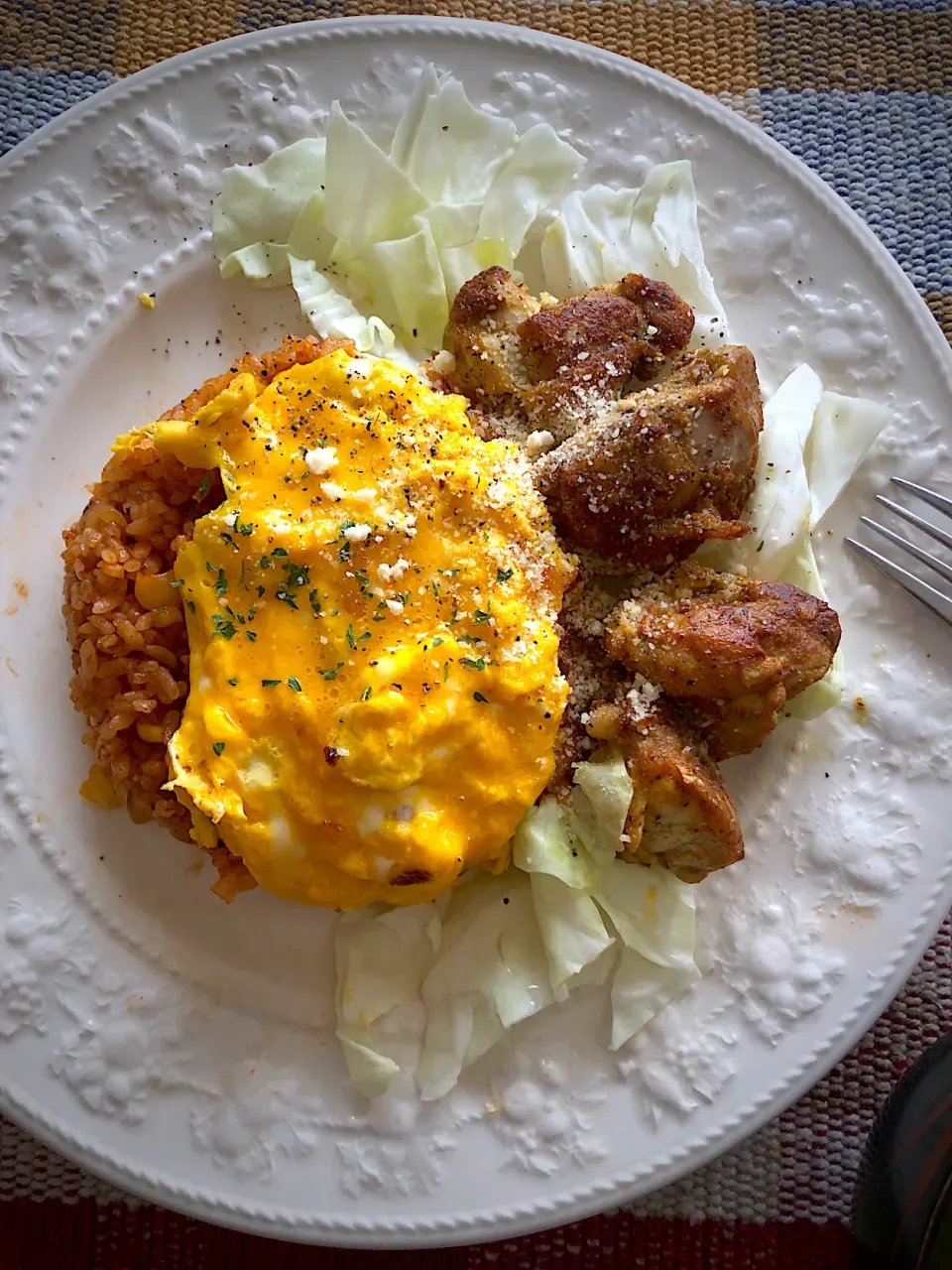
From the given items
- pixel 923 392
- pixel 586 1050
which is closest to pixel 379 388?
pixel 923 392

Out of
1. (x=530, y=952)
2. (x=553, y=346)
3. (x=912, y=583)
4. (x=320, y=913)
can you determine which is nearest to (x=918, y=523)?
(x=912, y=583)

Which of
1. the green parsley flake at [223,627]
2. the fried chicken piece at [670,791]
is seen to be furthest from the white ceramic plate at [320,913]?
the green parsley flake at [223,627]

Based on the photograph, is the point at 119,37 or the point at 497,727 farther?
the point at 119,37

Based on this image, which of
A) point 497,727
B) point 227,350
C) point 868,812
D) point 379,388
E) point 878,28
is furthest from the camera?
point 878,28

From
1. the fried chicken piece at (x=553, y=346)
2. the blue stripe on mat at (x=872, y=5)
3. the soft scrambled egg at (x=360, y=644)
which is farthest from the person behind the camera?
the blue stripe on mat at (x=872, y=5)

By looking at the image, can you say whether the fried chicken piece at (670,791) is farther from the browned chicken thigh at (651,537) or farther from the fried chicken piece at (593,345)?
the fried chicken piece at (593,345)

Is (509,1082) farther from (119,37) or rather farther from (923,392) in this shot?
(119,37)
